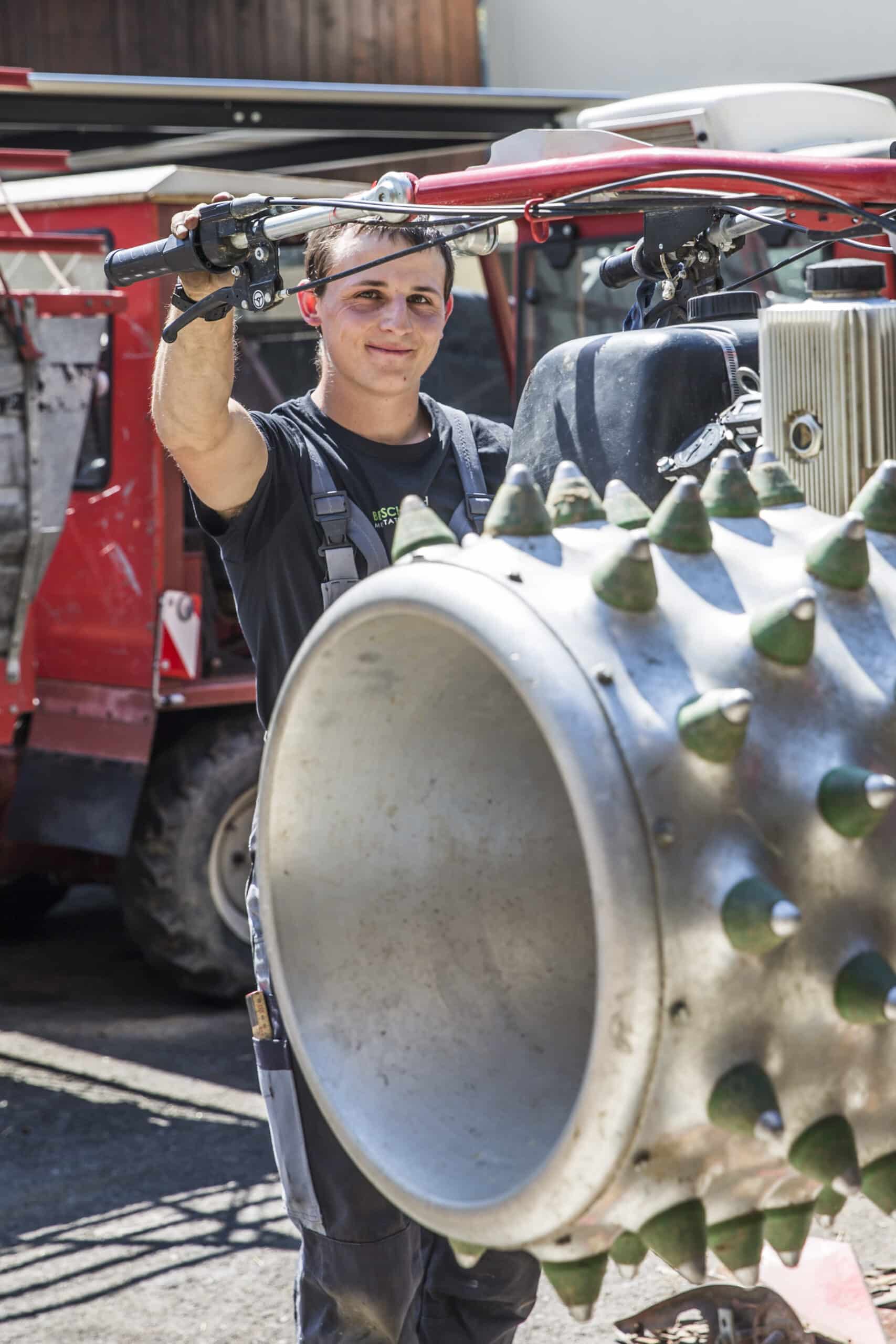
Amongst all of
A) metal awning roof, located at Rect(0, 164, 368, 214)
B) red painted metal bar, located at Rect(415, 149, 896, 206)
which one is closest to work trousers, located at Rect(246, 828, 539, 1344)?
red painted metal bar, located at Rect(415, 149, 896, 206)

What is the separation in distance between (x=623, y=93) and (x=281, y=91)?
2.10m

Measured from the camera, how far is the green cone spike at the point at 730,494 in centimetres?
131

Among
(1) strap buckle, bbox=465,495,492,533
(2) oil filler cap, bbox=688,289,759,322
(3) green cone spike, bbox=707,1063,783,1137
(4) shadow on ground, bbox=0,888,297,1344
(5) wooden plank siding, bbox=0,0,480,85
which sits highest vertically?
(5) wooden plank siding, bbox=0,0,480,85

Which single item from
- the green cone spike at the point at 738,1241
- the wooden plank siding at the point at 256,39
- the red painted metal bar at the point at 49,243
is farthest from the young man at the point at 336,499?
the wooden plank siding at the point at 256,39

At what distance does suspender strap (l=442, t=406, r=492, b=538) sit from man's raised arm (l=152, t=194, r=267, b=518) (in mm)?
301

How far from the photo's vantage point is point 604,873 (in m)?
1.05

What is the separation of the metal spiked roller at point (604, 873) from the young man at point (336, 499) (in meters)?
0.94

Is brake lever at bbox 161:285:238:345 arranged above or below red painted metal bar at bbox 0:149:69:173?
below

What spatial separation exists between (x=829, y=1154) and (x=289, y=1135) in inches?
53.6

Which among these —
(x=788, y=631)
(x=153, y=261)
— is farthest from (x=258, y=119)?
(x=788, y=631)

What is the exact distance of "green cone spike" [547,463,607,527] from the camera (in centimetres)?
130

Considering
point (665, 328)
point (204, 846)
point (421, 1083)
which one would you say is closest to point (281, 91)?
point (204, 846)

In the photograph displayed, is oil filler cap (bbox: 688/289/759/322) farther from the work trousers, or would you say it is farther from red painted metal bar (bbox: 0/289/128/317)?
red painted metal bar (bbox: 0/289/128/317)

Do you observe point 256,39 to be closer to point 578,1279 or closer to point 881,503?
point 881,503
